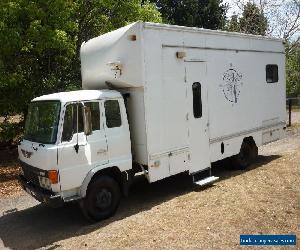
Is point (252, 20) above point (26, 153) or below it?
above

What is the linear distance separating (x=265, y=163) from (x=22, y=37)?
8.89 meters

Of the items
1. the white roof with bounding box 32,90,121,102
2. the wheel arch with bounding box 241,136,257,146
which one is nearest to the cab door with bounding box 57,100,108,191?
the white roof with bounding box 32,90,121,102

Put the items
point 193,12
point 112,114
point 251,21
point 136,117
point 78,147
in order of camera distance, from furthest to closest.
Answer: point 193,12 < point 251,21 < point 136,117 < point 112,114 < point 78,147

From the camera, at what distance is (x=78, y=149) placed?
718 cm

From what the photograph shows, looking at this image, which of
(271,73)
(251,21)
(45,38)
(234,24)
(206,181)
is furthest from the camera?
(234,24)

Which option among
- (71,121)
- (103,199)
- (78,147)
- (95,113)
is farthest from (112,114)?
(103,199)

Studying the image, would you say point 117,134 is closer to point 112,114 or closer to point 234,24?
point 112,114

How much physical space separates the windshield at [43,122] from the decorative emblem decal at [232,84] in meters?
4.67

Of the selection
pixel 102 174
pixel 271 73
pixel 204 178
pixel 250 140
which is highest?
pixel 271 73

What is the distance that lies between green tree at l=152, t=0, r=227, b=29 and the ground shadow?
21.0m

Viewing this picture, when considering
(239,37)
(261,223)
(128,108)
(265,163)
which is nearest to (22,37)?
(128,108)

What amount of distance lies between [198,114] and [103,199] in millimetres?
3199

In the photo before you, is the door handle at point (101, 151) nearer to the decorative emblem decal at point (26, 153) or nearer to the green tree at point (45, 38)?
the decorative emblem decal at point (26, 153)

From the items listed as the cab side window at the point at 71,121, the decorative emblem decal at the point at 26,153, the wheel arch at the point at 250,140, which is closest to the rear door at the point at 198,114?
the wheel arch at the point at 250,140
